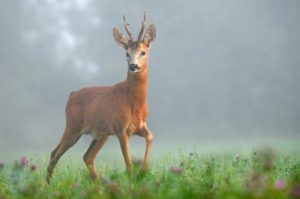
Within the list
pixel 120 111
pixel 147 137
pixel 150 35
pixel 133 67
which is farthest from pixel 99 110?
pixel 150 35

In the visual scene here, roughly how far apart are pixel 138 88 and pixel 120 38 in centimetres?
92

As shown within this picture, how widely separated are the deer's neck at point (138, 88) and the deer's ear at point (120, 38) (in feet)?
1.70

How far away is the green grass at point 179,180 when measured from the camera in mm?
4543

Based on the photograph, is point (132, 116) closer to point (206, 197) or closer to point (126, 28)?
point (126, 28)

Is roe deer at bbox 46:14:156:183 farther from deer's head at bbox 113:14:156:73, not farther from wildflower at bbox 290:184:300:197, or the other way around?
wildflower at bbox 290:184:300:197

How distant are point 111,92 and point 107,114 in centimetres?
54

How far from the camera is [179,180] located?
7266 mm

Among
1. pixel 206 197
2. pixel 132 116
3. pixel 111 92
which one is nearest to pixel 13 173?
pixel 206 197

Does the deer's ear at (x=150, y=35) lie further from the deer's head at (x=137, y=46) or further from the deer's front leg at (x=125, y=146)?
the deer's front leg at (x=125, y=146)

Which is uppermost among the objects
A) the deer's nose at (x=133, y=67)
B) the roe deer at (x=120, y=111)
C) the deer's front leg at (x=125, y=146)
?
the deer's nose at (x=133, y=67)

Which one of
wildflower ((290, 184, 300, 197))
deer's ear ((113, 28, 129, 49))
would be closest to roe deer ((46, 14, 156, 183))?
deer's ear ((113, 28, 129, 49))

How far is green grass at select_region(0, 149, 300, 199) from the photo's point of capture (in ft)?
14.9

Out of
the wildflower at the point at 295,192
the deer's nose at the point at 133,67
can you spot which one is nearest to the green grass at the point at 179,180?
the wildflower at the point at 295,192

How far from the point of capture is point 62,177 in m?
10.6
